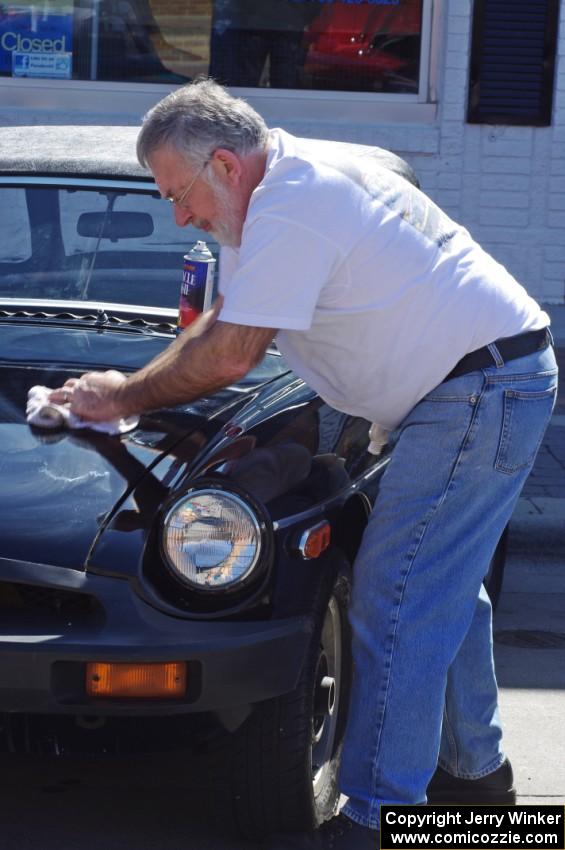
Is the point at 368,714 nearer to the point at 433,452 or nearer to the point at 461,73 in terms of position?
the point at 433,452

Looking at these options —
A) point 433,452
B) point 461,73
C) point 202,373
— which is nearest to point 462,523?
point 433,452

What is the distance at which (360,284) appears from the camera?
273 cm

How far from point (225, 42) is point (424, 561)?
7.57 metres

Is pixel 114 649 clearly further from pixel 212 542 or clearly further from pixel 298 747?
pixel 298 747

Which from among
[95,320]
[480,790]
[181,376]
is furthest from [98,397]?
[480,790]

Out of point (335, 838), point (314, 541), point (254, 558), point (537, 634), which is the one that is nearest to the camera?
point (254, 558)

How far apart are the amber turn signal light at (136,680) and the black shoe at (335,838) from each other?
0.52 meters

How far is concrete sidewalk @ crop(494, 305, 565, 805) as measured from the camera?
3.69 m

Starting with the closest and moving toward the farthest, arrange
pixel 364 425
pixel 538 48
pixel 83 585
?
pixel 83 585 → pixel 364 425 → pixel 538 48

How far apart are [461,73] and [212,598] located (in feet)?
24.4

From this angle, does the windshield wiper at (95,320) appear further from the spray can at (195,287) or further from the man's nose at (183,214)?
the man's nose at (183,214)

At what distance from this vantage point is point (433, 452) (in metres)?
2.86

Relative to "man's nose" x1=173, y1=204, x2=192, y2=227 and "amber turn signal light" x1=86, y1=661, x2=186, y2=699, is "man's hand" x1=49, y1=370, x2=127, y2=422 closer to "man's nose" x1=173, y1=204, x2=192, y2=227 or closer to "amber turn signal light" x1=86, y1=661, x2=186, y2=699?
"man's nose" x1=173, y1=204, x2=192, y2=227

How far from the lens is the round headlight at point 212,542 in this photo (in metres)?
2.81
